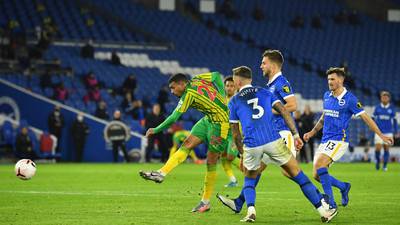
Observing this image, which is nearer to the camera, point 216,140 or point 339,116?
point 216,140

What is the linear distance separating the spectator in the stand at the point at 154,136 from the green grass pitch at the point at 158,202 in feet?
30.2

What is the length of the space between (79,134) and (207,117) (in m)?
19.3

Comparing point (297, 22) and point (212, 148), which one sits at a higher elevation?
point (297, 22)

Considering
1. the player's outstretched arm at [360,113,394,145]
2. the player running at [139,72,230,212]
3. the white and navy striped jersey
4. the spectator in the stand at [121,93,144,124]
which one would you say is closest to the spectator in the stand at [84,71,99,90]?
the spectator in the stand at [121,93,144,124]

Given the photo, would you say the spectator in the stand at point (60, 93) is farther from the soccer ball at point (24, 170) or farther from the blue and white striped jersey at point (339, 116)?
the blue and white striped jersey at point (339, 116)

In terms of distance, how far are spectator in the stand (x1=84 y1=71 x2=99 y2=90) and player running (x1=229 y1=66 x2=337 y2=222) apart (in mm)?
23236

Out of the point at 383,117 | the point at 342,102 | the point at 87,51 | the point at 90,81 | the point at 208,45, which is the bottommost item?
the point at 383,117

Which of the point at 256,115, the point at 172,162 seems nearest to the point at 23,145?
the point at 172,162

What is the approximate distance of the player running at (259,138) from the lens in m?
10.8

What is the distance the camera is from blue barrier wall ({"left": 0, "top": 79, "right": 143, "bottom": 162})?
104ft

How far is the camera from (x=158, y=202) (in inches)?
555

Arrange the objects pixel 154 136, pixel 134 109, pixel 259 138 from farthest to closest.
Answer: pixel 134 109
pixel 154 136
pixel 259 138

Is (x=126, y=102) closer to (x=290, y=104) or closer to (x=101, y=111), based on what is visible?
(x=101, y=111)

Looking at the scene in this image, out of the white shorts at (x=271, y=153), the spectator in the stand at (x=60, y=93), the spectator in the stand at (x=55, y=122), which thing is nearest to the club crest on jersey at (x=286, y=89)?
the white shorts at (x=271, y=153)
